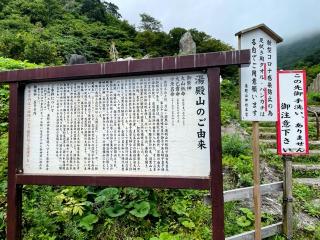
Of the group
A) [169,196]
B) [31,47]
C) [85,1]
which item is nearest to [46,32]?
[31,47]

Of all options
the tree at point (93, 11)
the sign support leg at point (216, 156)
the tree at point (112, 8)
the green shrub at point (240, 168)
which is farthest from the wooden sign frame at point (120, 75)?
the tree at point (112, 8)

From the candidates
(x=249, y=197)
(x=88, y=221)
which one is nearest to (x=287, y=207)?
(x=249, y=197)

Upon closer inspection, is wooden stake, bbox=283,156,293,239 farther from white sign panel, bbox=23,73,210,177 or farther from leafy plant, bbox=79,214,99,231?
leafy plant, bbox=79,214,99,231

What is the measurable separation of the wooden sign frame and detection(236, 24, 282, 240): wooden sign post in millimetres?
911

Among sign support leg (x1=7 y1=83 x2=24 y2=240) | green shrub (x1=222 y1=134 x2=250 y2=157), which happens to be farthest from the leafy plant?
green shrub (x1=222 y1=134 x2=250 y2=157)

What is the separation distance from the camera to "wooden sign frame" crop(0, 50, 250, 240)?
11.2ft

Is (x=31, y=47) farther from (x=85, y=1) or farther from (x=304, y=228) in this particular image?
(x=85, y=1)

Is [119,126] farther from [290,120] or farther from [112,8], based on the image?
[112,8]

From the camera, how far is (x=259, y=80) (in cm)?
440

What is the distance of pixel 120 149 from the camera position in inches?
147

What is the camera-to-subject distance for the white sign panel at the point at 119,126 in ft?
11.6

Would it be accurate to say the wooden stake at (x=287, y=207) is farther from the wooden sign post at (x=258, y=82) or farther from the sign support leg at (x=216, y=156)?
the sign support leg at (x=216, y=156)

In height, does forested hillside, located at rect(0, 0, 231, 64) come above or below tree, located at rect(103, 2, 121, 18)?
below

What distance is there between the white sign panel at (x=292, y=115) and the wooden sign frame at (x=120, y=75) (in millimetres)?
1898
